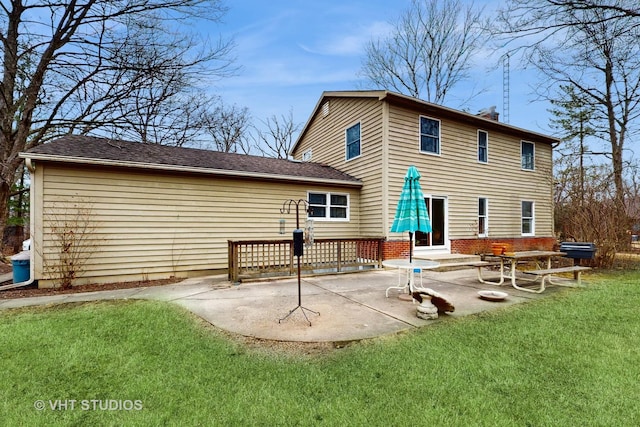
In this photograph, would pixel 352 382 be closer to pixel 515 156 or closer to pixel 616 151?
pixel 515 156

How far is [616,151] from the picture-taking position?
52.7ft

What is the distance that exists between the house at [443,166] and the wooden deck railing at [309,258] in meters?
0.69

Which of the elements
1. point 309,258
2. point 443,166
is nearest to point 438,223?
point 443,166

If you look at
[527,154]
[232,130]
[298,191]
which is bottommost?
[298,191]

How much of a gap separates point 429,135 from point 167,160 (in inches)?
352

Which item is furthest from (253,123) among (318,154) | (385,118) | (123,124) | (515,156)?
(515,156)

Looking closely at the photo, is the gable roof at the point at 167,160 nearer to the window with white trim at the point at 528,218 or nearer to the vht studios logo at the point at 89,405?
the vht studios logo at the point at 89,405

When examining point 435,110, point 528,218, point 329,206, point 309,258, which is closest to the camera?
point 309,258

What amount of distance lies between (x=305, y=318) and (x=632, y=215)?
472 inches

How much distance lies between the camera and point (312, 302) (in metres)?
5.16

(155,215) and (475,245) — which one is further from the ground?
(155,215)

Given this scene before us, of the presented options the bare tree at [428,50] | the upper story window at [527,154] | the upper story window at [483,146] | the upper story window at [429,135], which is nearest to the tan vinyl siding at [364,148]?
the upper story window at [429,135]

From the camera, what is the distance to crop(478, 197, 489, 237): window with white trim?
11.7 metres

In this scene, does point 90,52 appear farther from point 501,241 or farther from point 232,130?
point 501,241
